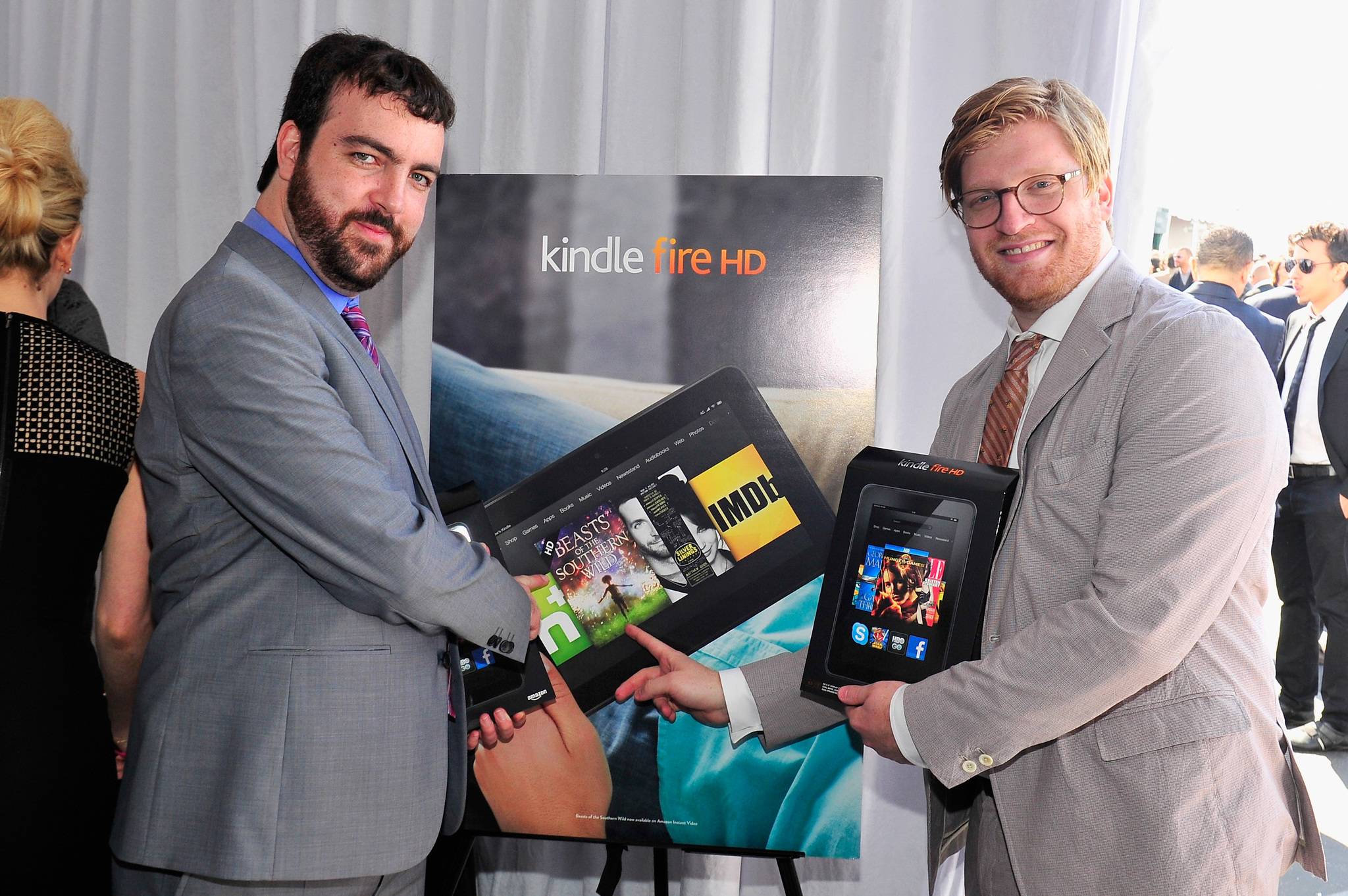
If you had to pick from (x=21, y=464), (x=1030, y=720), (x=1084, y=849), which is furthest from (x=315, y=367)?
(x=1084, y=849)

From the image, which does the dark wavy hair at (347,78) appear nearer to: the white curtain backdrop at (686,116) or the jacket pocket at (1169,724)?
the white curtain backdrop at (686,116)

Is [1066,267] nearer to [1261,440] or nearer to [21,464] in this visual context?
[1261,440]

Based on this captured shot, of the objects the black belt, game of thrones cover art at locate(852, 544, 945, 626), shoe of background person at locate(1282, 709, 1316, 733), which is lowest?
shoe of background person at locate(1282, 709, 1316, 733)

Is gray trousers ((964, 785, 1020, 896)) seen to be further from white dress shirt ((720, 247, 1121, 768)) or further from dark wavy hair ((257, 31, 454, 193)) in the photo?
dark wavy hair ((257, 31, 454, 193))

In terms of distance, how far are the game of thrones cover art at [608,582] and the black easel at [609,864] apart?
1.64 ft

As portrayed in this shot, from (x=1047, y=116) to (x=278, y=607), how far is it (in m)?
1.59

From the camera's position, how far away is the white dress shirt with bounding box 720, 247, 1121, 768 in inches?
64.2

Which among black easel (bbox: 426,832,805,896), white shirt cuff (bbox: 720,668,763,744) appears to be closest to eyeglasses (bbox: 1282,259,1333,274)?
white shirt cuff (bbox: 720,668,763,744)

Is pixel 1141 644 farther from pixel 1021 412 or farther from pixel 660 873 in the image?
pixel 660 873

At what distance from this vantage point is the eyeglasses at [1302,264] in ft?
8.56

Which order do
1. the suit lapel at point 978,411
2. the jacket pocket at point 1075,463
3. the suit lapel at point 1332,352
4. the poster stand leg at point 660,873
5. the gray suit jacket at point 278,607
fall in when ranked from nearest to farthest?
the gray suit jacket at point 278,607 < the jacket pocket at point 1075,463 < the suit lapel at point 978,411 < the poster stand leg at point 660,873 < the suit lapel at point 1332,352

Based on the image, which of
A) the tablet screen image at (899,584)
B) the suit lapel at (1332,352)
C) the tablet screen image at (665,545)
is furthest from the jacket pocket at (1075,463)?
the suit lapel at (1332,352)

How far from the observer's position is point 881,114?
2.62 meters

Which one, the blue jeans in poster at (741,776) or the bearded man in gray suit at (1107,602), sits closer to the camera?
the bearded man in gray suit at (1107,602)
